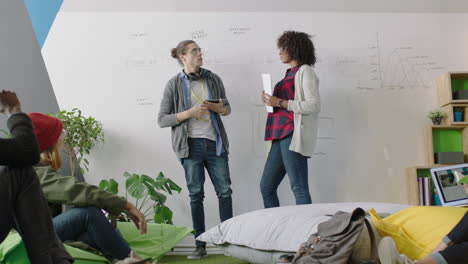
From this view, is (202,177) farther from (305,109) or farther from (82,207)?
(82,207)

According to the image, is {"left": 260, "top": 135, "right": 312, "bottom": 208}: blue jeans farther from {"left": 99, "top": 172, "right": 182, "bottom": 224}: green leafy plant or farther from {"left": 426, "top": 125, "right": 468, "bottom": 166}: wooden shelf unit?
{"left": 426, "top": 125, "right": 468, "bottom": 166}: wooden shelf unit

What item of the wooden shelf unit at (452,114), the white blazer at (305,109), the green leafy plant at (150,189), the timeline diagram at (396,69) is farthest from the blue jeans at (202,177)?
the wooden shelf unit at (452,114)

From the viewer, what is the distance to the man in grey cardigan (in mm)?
3557

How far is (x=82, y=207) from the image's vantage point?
2129mm

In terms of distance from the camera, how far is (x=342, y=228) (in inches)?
82.1

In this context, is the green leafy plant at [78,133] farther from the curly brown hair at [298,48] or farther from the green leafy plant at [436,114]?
the green leafy plant at [436,114]

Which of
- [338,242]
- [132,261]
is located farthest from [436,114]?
[132,261]

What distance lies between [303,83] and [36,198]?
7.77 ft

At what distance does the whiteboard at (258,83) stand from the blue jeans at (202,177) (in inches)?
22.0

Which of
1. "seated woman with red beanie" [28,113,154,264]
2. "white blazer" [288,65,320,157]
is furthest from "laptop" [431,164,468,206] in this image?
"seated woman with red beanie" [28,113,154,264]

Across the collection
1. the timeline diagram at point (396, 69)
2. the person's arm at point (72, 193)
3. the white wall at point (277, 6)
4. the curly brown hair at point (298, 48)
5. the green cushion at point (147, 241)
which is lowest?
the green cushion at point (147, 241)

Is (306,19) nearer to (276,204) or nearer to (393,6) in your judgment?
(393,6)

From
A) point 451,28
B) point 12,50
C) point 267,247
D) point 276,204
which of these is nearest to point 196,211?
point 276,204

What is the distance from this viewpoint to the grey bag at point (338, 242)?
204 cm
